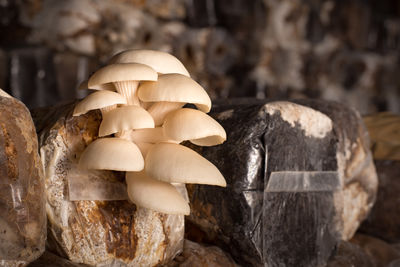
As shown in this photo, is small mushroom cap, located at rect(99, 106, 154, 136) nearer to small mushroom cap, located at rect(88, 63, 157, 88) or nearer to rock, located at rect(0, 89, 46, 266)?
small mushroom cap, located at rect(88, 63, 157, 88)

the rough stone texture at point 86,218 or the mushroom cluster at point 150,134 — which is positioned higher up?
the mushroom cluster at point 150,134

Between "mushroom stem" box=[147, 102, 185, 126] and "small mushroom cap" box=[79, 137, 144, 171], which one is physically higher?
"mushroom stem" box=[147, 102, 185, 126]

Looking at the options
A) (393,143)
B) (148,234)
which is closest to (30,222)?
(148,234)

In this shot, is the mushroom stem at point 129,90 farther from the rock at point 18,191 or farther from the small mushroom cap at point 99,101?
the rock at point 18,191

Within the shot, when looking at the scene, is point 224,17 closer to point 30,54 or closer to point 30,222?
point 30,54

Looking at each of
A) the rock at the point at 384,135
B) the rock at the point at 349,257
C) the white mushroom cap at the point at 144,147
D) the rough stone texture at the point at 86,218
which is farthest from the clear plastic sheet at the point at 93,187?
the rock at the point at 384,135

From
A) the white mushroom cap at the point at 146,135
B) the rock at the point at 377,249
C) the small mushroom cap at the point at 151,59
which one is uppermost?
the small mushroom cap at the point at 151,59

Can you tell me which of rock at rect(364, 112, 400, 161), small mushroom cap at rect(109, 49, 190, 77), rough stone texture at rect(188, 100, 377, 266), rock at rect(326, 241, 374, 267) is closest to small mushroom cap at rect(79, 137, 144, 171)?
small mushroom cap at rect(109, 49, 190, 77)

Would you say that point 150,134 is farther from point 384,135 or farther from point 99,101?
point 384,135
